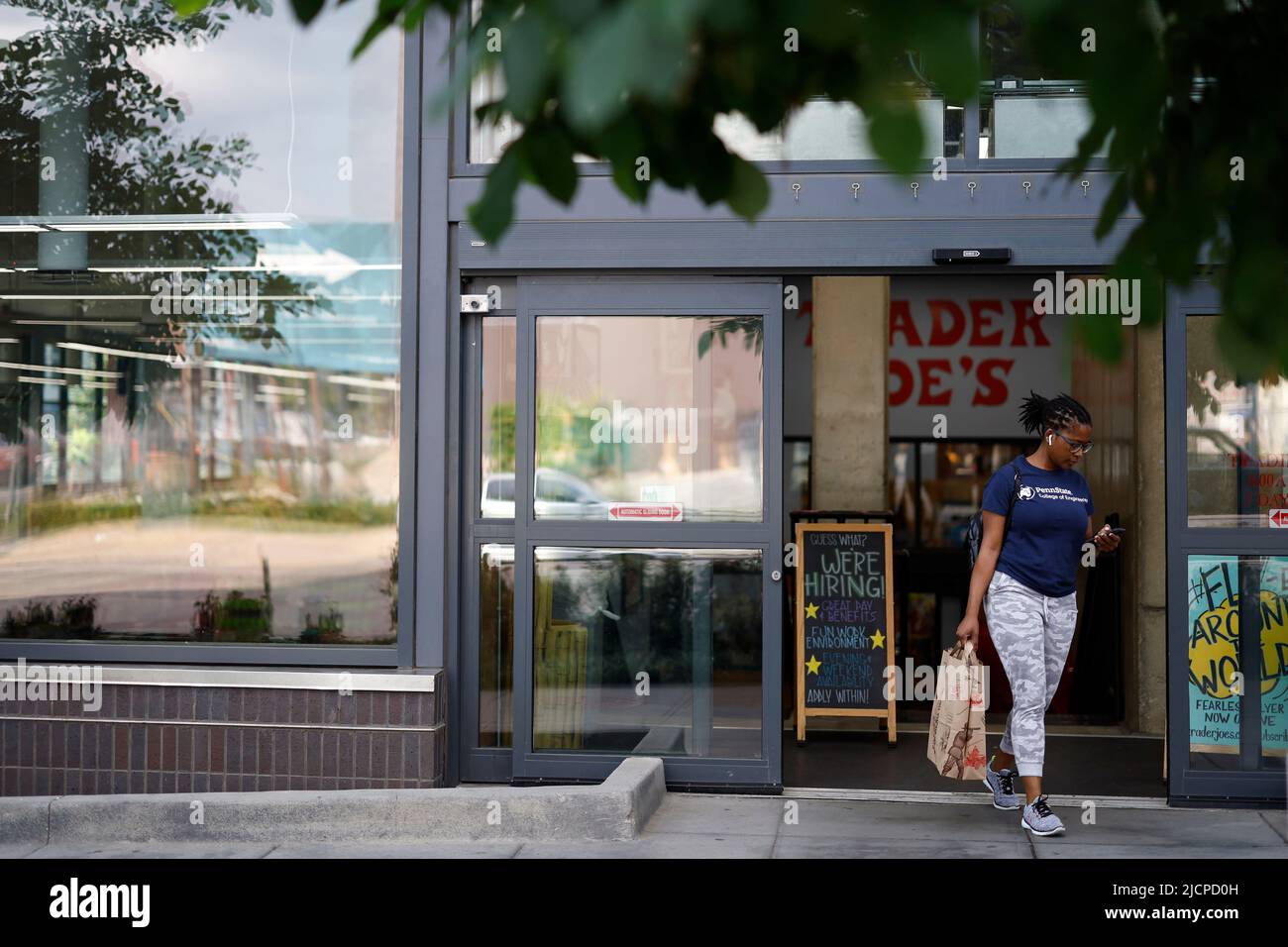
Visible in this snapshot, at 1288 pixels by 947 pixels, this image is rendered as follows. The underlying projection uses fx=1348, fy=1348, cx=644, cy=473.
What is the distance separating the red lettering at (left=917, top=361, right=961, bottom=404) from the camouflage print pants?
201 inches

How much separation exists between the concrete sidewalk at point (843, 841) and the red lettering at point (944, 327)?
5.25 meters

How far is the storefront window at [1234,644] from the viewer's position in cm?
625

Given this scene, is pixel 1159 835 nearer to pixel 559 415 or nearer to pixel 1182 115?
pixel 559 415

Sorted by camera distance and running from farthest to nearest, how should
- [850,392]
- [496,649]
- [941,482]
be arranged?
[941,482], [850,392], [496,649]

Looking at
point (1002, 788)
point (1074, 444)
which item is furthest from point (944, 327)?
point (1002, 788)

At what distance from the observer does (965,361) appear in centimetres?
1080

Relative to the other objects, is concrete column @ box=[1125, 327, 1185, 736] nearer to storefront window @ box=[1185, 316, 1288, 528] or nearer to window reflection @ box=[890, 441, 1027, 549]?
storefront window @ box=[1185, 316, 1288, 528]

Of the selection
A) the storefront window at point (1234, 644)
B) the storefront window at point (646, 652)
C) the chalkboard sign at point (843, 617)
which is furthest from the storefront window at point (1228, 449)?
the chalkboard sign at point (843, 617)

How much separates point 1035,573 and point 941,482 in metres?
5.61

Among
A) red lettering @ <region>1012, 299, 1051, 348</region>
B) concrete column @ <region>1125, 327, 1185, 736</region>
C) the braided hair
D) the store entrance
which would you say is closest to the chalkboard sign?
the store entrance

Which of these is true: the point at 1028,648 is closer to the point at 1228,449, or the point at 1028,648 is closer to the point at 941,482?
the point at 1228,449

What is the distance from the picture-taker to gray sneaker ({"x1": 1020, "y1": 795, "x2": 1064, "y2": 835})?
18.7ft

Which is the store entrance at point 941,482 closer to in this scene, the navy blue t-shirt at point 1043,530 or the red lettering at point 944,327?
the red lettering at point 944,327

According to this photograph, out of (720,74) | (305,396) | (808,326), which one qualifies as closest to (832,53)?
(720,74)
